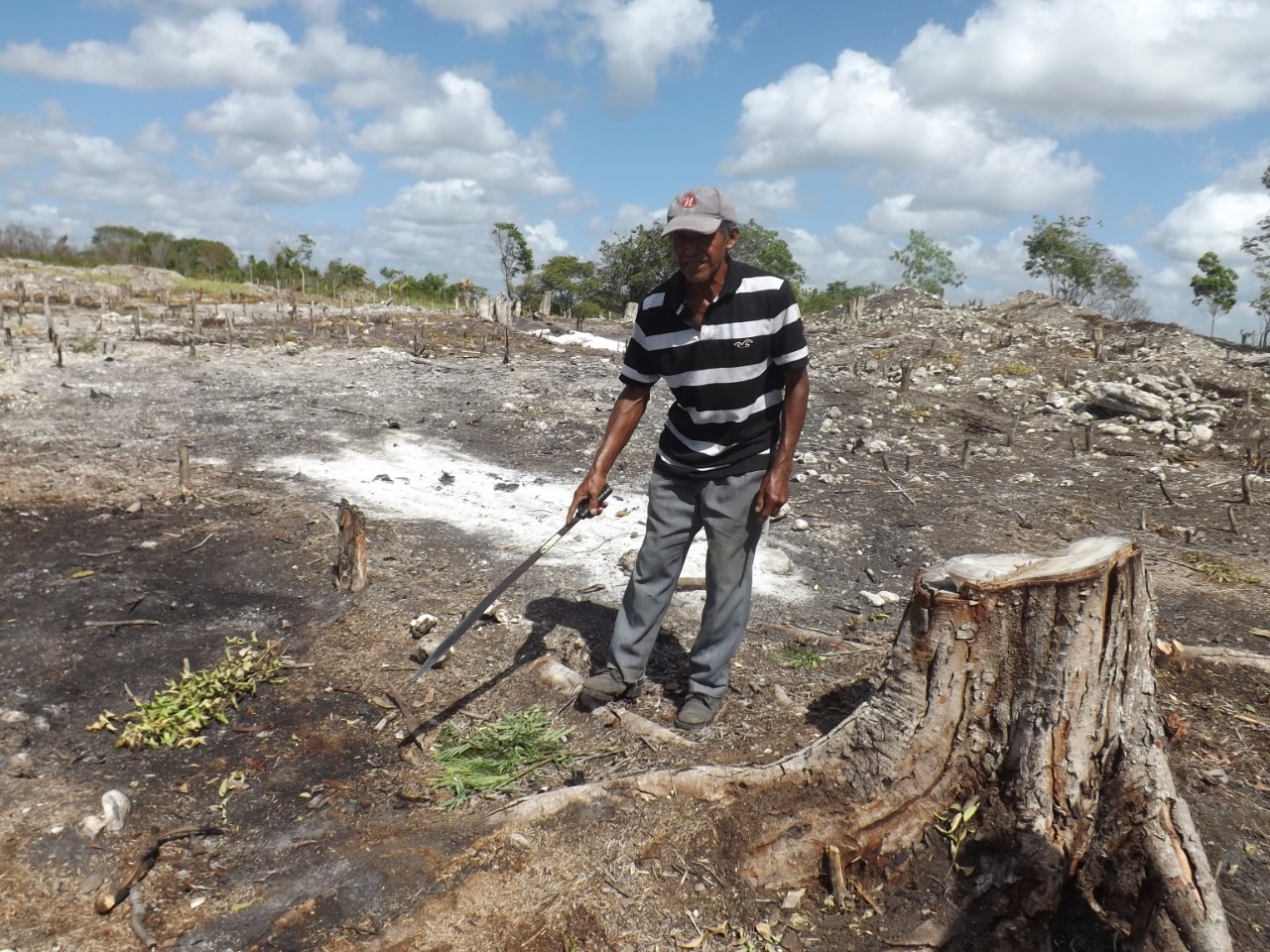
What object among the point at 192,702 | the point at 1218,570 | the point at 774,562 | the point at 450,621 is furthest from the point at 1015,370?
the point at 192,702

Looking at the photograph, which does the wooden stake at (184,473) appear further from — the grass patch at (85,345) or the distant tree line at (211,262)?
the distant tree line at (211,262)

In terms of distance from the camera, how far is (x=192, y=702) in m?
3.24

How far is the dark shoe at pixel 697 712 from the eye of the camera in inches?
118

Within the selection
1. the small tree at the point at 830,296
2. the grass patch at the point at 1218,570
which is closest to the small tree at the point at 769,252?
the small tree at the point at 830,296

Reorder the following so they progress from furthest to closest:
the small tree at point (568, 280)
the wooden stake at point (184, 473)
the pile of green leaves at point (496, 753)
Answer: the small tree at point (568, 280) < the wooden stake at point (184, 473) < the pile of green leaves at point (496, 753)

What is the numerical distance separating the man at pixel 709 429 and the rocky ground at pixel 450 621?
0.32m

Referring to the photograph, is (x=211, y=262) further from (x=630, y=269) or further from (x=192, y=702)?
(x=192, y=702)

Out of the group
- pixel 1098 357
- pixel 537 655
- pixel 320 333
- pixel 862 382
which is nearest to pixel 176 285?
pixel 320 333

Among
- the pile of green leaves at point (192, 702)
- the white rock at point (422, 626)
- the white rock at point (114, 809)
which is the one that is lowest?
the white rock at point (114, 809)

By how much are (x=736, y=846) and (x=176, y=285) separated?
108 feet

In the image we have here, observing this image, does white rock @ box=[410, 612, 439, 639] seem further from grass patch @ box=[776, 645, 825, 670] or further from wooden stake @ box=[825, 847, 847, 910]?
wooden stake @ box=[825, 847, 847, 910]

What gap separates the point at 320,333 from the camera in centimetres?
1434

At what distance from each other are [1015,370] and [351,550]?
11.9m

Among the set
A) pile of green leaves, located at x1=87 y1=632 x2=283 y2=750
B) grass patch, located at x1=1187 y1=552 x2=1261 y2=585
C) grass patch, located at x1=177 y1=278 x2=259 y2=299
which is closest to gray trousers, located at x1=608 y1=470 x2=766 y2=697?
pile of green leaves, located at x1=87 y1=632 x2=283 y2=750
